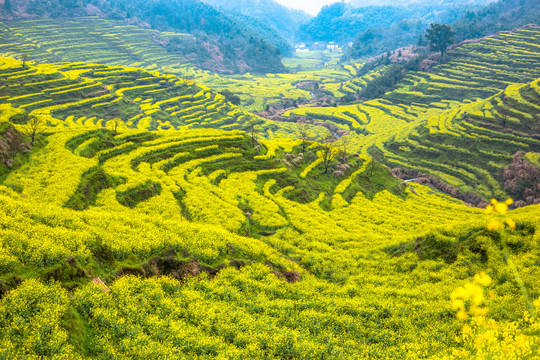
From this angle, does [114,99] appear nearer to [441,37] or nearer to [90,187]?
[90,187]

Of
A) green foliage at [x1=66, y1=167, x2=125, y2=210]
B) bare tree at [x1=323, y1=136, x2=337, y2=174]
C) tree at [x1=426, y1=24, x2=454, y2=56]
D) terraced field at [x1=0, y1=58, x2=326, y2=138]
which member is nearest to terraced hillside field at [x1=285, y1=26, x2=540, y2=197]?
tree at [x1=426, y1=24, x2=454, y2=56]

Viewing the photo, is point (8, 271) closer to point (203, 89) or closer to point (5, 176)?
point (5, 176)

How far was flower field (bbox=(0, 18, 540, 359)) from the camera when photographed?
51.7ft

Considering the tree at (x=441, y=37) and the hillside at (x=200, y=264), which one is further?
the tree at (x=441, y=37)

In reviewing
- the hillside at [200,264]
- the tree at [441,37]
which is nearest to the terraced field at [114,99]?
the hillside at [200,264]

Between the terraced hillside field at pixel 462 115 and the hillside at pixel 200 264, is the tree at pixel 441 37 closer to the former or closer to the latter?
the terraced hillside field at pixel 462 115

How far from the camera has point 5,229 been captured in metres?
18.5

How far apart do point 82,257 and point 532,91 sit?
12790 centimetres

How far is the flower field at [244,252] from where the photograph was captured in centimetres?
1577

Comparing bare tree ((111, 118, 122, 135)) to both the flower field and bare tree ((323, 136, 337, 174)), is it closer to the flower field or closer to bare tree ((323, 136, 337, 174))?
the flower field

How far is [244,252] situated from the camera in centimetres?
2861

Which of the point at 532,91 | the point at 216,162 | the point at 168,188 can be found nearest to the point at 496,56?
the point at 532,91

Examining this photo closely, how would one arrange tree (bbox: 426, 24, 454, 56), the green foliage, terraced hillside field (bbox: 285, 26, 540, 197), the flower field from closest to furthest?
1. the flower field
2. the green foliage
3. terraced hillside field (bbox: 285, 26, 540, 197)
4. tree (bbox: 426, 24, 454, 56)

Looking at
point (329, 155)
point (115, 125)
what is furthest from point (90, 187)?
point (329, 155)
